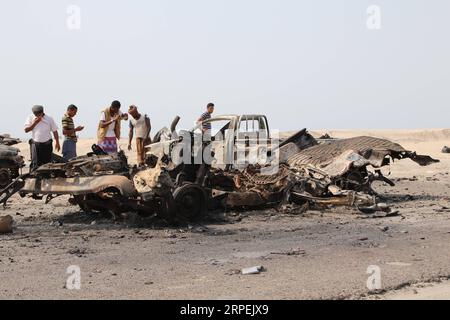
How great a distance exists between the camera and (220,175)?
11250mm

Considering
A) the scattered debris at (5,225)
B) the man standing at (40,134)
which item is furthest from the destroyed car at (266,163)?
the scattered debris at (5,225)

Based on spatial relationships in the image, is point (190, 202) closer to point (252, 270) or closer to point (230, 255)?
point (230, 255)

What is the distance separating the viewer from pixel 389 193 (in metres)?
15.0

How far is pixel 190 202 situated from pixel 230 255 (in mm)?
2391

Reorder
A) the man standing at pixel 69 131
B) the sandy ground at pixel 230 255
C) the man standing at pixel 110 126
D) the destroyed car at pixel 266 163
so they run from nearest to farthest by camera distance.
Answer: the sandy ground at pixel 230 255, the destroyed car at pixel 266 163, the man standing at pixel 69 131, the man standing at pixel 110 126

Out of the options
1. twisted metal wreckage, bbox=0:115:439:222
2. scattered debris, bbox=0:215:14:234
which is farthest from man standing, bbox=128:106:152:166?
scattered debris, bbox=0:215:14:234

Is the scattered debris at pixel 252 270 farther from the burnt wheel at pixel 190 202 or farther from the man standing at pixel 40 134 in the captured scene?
the man standing at pixel 40 134

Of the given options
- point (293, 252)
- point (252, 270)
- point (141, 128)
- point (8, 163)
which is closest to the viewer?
point (252, 270)

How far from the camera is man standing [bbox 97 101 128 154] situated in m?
12.3

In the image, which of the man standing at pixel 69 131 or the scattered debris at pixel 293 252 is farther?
the man standing at pixel 69 131

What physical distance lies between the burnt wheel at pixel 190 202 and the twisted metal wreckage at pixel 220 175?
0.02 metres

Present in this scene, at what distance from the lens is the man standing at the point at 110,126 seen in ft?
40.4

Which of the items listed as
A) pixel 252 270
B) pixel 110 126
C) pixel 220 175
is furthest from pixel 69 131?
pixel 252 270

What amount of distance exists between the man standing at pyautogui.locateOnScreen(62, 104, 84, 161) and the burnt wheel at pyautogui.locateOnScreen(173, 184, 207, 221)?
335cm
